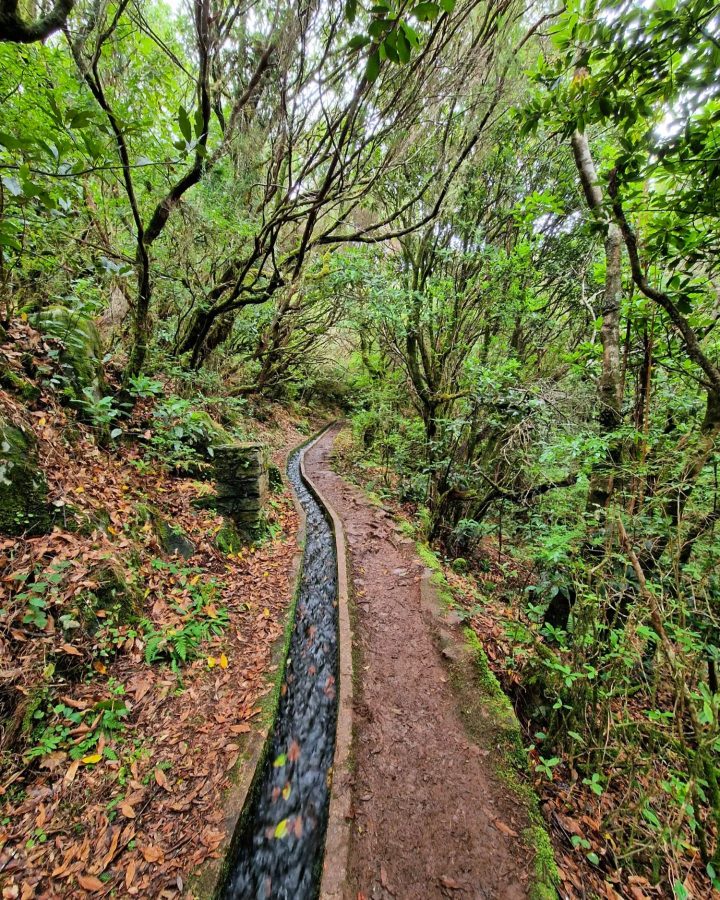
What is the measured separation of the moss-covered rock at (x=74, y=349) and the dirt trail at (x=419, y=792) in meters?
5.15

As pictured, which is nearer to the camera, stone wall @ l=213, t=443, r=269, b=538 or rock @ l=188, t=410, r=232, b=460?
stone wall @ l=213, t=443, r=269, b=538

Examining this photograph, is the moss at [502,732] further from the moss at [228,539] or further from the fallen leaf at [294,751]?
the moss at [228,539]

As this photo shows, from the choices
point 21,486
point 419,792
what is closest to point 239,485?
point 21,486

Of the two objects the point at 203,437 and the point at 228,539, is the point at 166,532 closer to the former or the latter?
the point at 228,539

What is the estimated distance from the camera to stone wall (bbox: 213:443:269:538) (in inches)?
247

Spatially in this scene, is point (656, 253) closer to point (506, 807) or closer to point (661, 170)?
point (661, 170)

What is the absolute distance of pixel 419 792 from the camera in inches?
122

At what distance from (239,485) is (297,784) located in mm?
4198

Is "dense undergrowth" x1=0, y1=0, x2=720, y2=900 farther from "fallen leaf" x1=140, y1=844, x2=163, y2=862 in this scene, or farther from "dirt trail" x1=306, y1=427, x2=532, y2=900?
"dirt trail" x1=306, y1=427, x2=532, y2=900

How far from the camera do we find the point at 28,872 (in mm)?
2322

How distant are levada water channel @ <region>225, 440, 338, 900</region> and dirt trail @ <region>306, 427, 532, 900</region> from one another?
44 centimetres

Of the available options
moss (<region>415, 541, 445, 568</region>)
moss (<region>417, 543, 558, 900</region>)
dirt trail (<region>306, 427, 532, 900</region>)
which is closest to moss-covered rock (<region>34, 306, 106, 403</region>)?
dirt trail (<region>306, 427, 532, 900</region>)

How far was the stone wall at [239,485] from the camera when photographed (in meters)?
6.27

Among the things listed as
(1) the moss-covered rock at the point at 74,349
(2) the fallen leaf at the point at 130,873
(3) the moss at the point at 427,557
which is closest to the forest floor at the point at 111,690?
(2) the fallen leaf at the point at 130,873
